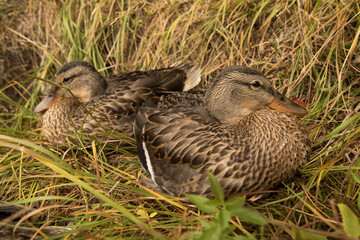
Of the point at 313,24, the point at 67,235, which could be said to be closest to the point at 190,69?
the point at 313,24

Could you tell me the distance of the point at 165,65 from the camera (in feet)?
11.7

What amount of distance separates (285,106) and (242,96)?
295 millimetres

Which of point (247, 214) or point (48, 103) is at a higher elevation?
point (247, 214)

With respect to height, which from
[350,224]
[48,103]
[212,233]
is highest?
[350,224]

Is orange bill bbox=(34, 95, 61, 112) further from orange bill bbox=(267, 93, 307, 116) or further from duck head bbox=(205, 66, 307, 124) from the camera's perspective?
orange bill bbox=(267, 93, 307, 116)

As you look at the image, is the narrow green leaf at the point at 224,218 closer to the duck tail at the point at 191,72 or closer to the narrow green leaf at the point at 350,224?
the narrow green leaf at the point at 350,224

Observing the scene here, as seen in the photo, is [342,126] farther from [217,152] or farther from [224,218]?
[224,218]

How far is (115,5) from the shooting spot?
12.6ft

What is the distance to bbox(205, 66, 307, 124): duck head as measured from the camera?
240 cm

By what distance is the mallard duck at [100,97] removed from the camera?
3010 millimetres

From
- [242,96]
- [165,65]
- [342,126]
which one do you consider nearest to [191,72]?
[165,65]

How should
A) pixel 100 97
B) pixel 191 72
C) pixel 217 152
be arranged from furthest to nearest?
1. pixel 191 72
2. pixel 100 97
3. pixel 217 152

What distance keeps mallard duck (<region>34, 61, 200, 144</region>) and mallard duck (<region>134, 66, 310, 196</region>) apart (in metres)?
0.45

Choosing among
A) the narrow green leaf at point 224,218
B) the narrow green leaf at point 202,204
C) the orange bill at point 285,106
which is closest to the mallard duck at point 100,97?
the orange bill at point 285,106
